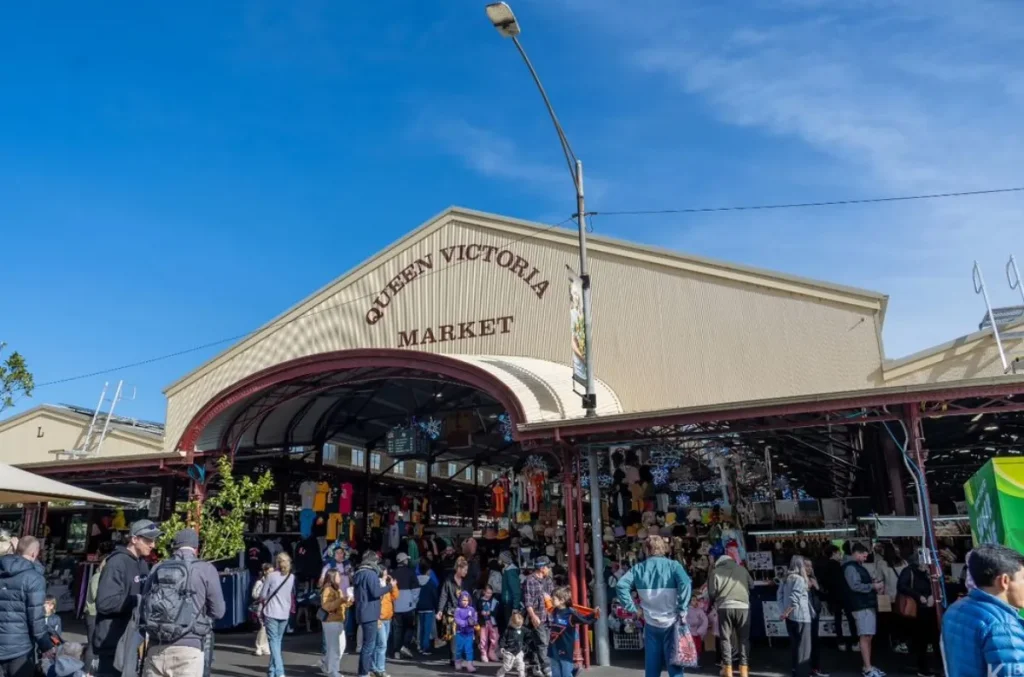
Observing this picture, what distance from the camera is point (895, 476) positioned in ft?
45.0

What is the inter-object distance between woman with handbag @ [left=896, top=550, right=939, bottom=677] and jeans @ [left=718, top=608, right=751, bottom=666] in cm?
231

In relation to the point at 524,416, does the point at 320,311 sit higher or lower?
higher

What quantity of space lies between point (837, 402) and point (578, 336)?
13.7 ft

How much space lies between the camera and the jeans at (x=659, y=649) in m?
7.73

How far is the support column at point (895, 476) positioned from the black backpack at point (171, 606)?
11.0 m

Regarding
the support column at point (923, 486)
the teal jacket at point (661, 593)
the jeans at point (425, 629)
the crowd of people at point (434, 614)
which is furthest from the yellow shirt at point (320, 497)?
the support column at point (923, 486)

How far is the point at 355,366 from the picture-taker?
593 inches

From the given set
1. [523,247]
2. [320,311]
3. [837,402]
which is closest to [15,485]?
[320,311]

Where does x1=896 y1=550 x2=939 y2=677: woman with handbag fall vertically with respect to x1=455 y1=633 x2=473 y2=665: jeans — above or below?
above

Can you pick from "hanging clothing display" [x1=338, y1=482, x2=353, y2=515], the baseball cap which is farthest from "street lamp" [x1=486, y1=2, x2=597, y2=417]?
"hanging clothing display" [x1=338, y1=482, x2=353, y2=515]

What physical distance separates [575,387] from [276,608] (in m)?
6.48

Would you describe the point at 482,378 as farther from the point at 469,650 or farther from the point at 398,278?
the point at 398,278

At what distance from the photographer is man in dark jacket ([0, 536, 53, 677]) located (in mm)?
6582

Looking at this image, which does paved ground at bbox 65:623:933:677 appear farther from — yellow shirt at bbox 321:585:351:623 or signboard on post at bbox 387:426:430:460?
signboard on post at bbox 387:426:430:460
